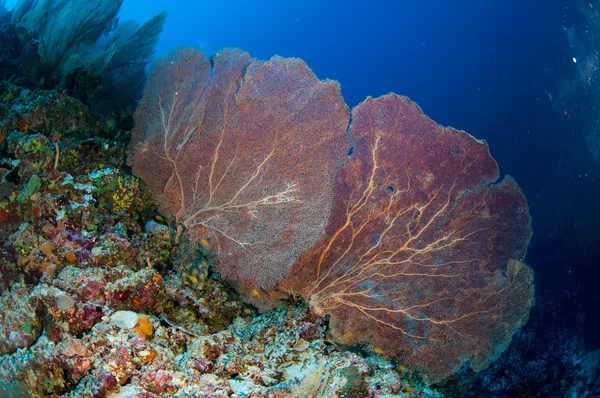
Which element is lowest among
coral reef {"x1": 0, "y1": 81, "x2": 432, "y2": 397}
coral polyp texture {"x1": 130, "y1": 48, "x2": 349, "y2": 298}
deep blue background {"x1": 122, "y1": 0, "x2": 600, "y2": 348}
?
coral reef {"x1": 0, "y1": 81, "x2": 432, "y2": 397}

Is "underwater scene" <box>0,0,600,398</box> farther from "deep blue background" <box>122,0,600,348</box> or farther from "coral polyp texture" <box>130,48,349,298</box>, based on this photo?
"deep blue background" <box>122,0,600,348</box>

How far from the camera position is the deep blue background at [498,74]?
2233 centimetres

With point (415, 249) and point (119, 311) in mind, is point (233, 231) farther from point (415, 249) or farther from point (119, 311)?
point (415, 249)

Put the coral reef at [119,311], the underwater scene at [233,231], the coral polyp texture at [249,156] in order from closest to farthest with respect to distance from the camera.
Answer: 1. the coral reef at [119,311]
2. the underwater scene at [233,231]
3. the coral polyp texture at [249,156]

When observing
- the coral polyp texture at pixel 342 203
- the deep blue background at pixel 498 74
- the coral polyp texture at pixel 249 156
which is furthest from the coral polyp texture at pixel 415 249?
the deep blue background at pixel 498 74

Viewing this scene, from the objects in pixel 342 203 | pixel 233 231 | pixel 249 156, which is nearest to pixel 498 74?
pixel 342 203

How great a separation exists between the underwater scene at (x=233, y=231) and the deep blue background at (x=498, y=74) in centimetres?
1029

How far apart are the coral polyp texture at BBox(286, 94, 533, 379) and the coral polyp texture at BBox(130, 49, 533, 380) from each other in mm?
15

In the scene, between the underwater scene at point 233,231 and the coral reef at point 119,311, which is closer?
the coral reef at point 119,311

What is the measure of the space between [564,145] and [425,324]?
3318cm

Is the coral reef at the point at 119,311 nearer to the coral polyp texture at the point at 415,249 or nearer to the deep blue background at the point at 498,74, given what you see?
the coral polyp texture at the point at 415,249

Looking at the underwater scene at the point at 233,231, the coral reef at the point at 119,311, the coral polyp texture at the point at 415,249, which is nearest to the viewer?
the coral reef at the point at 119,311

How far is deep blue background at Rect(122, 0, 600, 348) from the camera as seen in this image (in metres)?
22.3

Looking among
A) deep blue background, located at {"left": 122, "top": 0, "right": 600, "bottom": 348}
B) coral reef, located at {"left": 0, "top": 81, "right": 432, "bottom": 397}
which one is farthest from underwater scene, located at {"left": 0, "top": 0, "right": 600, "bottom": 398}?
deep blue background, located at {"left": 122, "top": 0, "right": 600, "bottom": 348}
